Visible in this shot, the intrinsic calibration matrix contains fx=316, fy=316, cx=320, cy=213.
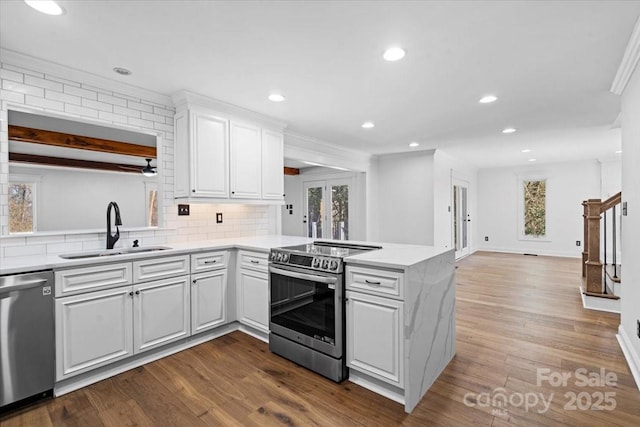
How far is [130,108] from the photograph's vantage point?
296 centimetres

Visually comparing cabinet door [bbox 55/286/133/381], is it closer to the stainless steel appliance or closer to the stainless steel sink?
the stainless steel sink

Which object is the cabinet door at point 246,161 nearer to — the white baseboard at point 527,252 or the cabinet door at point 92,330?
the cabinet door at point 92,330

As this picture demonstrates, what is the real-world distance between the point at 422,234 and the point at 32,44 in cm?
586

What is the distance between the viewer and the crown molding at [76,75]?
90.2 inches

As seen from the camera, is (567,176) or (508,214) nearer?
(567,176)

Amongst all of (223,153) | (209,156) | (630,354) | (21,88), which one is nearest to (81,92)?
(21,88)

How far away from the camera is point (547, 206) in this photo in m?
8.11

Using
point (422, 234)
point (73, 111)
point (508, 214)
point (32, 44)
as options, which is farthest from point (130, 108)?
point (508, 214)

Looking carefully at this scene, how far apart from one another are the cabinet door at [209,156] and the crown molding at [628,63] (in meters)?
3.32

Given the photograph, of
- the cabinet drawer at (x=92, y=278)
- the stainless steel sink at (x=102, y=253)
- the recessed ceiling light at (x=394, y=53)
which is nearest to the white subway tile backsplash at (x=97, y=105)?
the stainless steel sink at (x=102, y=253)

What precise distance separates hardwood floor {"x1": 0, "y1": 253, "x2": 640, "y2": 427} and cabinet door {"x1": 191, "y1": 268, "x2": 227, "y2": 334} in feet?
0.65

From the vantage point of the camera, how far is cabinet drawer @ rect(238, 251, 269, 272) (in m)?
2.88

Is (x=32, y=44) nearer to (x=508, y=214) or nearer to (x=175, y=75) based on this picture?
(x=175, y=75)

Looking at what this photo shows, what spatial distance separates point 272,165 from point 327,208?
3.60m
